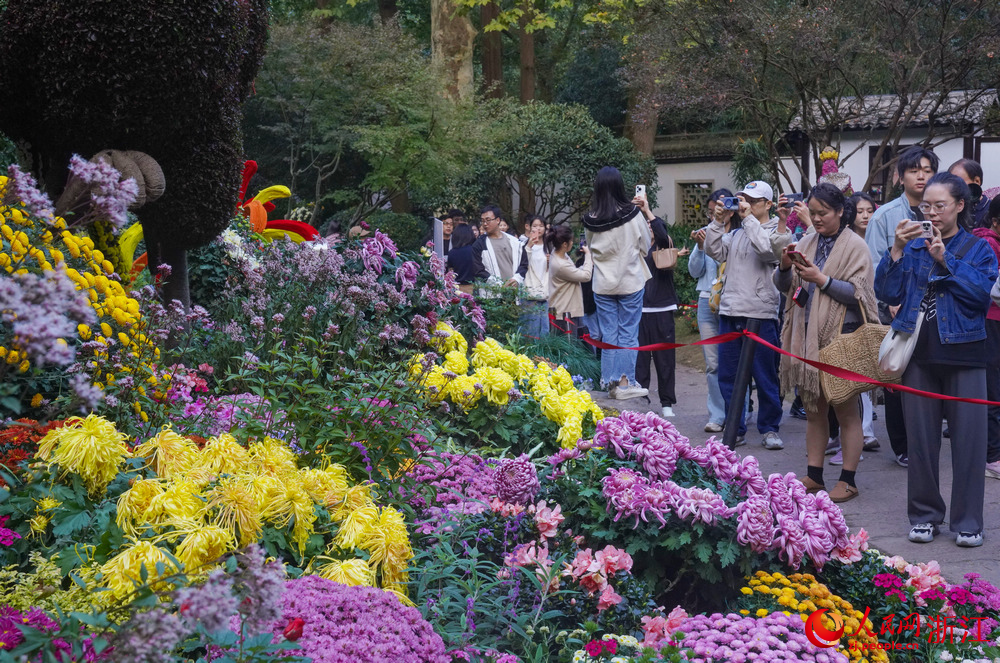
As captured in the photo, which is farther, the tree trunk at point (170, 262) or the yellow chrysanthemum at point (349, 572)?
the tree trunk at point (170, 262)

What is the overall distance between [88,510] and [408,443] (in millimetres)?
1311

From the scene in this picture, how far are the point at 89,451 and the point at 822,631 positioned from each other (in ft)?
7.72

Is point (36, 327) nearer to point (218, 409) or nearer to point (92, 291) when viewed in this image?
point (92, 291)

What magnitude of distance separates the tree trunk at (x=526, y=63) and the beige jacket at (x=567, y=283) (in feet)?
40.7

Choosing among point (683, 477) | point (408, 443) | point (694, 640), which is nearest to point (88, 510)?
point (408, 443)

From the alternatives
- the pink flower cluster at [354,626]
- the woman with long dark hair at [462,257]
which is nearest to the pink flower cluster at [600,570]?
the pink flower cluster at [354,626]

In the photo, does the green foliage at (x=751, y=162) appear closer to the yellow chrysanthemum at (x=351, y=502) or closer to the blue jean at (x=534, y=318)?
the blue jean at (x=534, y=318)

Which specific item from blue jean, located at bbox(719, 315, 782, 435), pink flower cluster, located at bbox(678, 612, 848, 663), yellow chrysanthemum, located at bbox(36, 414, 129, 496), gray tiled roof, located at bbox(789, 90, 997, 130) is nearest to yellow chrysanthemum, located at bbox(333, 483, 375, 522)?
yellow chrysanthemum, located at bbox(36, 414, 129, 496)

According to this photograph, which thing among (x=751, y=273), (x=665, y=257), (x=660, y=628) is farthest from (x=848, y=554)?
(x=665, y=257)

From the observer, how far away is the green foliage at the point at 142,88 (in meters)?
4.64

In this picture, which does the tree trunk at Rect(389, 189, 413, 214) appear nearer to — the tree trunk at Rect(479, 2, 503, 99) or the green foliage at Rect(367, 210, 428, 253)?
the green foliage at Rect(367, 210, 428, 253)

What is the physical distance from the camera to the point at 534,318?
9648 millimetres

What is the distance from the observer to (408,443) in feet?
12.7

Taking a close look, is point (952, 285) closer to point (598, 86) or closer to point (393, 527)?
point (393, 527)
